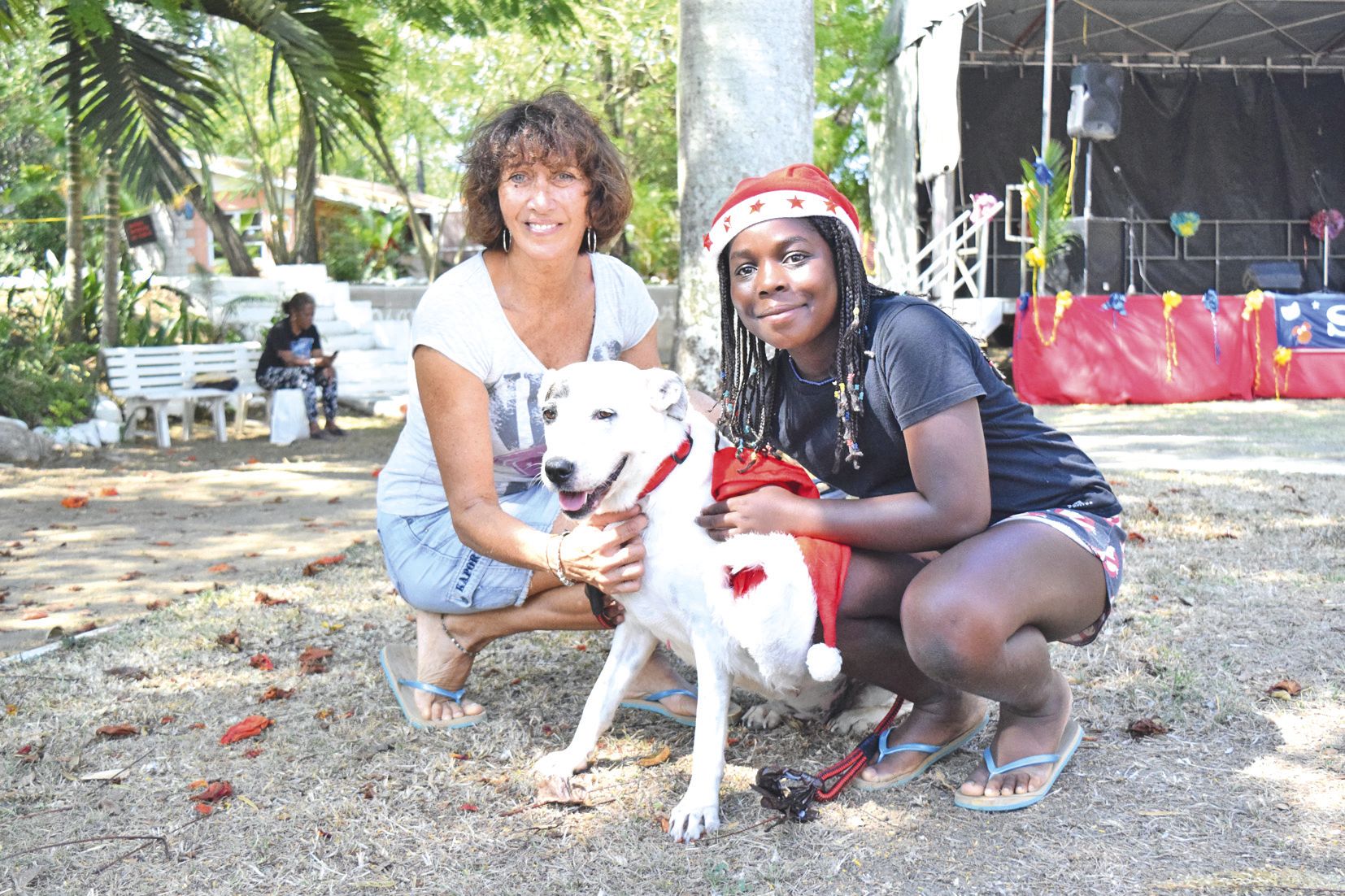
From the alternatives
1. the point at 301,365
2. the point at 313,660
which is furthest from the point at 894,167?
the point at 313,660

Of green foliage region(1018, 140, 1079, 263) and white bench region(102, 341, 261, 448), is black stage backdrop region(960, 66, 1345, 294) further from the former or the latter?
white bench region(102, 341, 261, 448)

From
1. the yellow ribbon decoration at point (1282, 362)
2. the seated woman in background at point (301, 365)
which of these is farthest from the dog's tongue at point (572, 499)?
the yellow ribbon decoration at point (1282, 362)

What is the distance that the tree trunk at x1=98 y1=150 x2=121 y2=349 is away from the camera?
10977 millimetres

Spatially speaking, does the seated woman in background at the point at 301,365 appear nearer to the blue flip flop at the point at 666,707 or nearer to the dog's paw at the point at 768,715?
the blue flip flop at the point at 666,707

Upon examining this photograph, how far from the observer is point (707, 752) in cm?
266

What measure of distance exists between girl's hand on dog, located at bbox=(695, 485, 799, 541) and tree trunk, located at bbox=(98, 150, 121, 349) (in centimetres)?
1011

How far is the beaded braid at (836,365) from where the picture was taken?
267 centimetres

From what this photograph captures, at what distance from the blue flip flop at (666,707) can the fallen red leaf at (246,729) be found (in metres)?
1.05

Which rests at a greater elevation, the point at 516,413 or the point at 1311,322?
the point at 1311,322

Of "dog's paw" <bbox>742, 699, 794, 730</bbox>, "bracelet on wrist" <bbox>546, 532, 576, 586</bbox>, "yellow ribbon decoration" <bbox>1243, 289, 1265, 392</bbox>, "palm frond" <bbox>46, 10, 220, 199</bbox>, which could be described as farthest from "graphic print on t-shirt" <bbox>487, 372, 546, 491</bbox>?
"yellow ribbon decoration" <bbox>1243, 289, 1265, 392</bbox>

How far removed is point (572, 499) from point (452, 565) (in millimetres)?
846

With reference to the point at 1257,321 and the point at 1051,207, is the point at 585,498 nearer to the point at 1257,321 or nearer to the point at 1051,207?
the point at 1257,321

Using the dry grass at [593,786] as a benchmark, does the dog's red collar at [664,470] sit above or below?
above

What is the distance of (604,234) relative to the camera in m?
3.51
